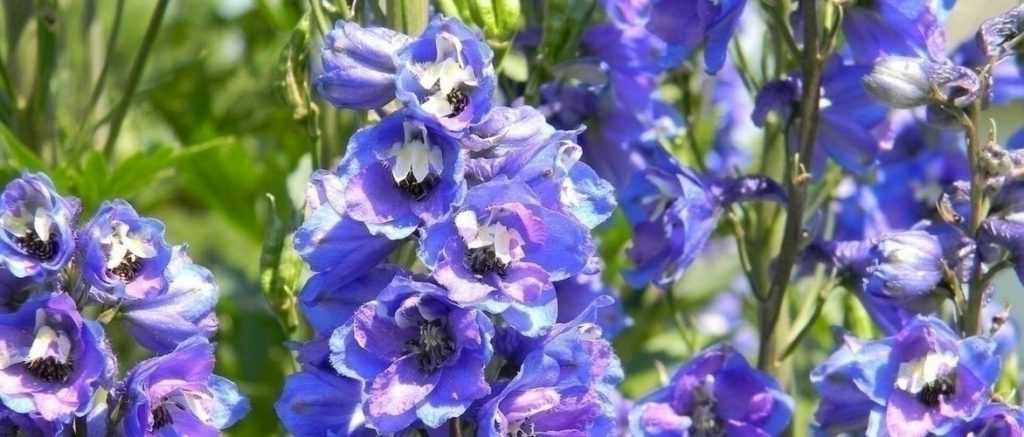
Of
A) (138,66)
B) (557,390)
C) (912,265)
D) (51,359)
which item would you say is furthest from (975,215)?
(138,66)

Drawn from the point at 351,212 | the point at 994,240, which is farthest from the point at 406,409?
the point at 994,240

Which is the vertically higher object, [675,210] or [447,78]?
[447,78]

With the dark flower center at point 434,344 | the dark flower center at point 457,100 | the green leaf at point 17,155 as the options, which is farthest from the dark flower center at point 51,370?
the green leaf at point 17,155

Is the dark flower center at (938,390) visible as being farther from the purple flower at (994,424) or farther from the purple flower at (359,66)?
the purple flower at (359,66)

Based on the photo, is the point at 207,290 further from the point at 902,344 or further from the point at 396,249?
the point at 902,344

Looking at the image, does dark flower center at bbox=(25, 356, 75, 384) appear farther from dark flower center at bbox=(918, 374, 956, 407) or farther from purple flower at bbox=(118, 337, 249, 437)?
dark flower center at bbox=(918, 374, 956, 407)

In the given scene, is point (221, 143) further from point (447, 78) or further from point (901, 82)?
point (901, 82)
